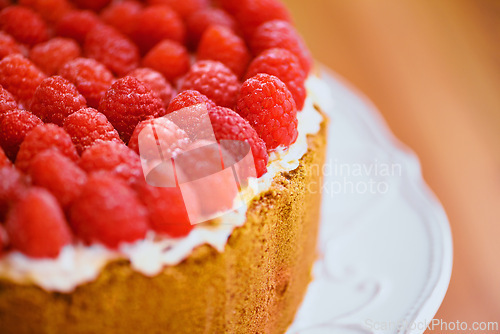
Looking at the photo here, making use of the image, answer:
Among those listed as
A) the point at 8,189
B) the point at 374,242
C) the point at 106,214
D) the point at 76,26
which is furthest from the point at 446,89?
the point at 8,189

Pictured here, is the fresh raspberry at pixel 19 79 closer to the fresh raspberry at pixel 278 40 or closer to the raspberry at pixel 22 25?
the raspberry at pixel 22 25

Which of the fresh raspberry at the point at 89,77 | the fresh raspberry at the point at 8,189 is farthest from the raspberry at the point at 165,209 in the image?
the fresh raspberry at the point at 89,77

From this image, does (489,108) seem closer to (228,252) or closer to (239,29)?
(239,29)

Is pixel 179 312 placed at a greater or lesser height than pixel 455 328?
greater

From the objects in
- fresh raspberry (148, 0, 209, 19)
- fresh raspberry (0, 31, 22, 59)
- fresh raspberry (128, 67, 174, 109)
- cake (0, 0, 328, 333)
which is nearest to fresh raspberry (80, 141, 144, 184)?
cake (0, 0, 328, 333)

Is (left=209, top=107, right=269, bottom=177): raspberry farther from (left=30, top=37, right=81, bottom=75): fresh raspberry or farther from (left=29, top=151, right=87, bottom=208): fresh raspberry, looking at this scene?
(left=30, top=37, right=81, bottom=75): fresh raspberry

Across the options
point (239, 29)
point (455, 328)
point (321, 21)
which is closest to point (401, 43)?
point (321, 21)
